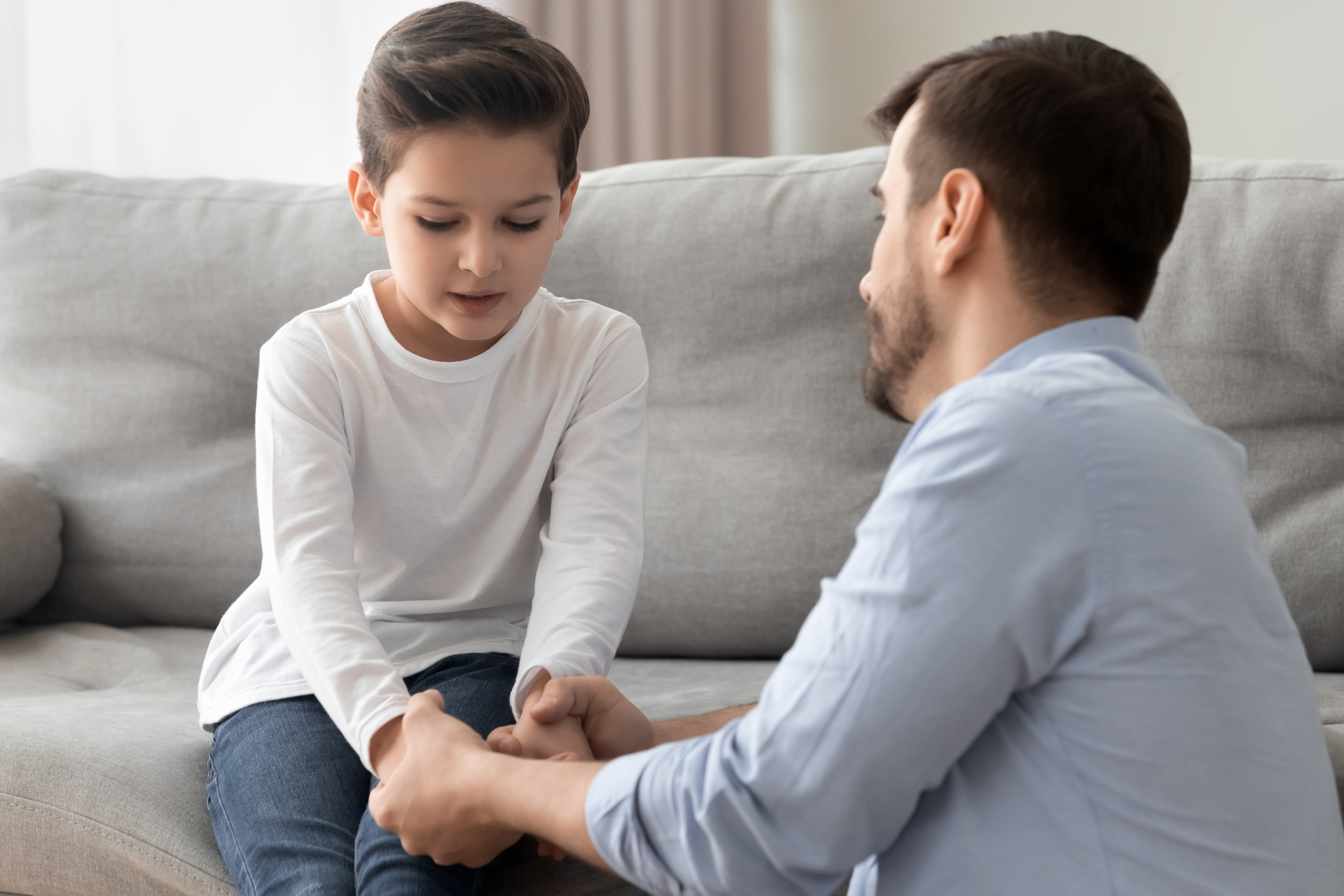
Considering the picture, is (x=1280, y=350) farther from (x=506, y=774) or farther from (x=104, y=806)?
(x=104, y=806)

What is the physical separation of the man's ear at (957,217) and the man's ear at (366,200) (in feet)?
2.03

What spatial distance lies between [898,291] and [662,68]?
1.75m

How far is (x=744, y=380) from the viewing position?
5.47ft

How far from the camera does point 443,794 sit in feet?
2.87

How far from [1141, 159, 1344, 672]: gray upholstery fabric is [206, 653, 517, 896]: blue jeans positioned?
94 cm

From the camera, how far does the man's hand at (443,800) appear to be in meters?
0.87

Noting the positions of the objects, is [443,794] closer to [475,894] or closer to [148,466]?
[475,894]

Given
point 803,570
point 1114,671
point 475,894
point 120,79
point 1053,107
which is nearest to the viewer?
point 1114,671

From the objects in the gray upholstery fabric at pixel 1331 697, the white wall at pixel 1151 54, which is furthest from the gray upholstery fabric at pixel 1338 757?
the white wall at pixel 1151 54

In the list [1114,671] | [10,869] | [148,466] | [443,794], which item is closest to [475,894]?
[443,794]

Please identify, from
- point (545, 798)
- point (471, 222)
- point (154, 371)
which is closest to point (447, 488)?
point (471, 222)

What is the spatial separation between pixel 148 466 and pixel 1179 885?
159cm

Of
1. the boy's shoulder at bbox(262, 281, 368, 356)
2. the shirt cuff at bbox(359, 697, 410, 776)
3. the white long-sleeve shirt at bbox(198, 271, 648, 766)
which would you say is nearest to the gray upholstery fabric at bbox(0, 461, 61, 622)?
the white long-sleeve shirt at bbox(198, 271, 648, 766)

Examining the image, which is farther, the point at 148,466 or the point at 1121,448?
the point at 148,466
